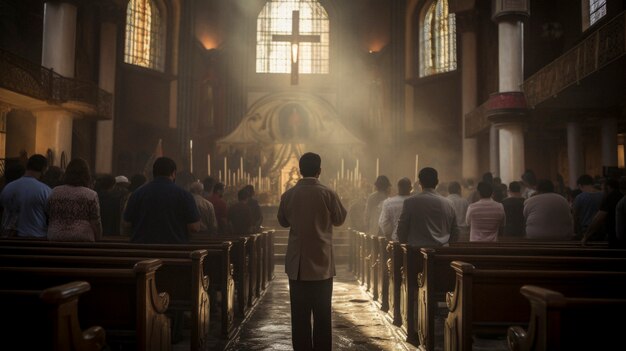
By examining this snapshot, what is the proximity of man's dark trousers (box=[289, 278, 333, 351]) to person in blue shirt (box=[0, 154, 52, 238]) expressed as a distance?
3.22 metres

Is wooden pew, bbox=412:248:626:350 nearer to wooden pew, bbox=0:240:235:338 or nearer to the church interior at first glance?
the church interior

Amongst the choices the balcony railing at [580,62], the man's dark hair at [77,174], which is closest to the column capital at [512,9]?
the balcony railing at [580,62]

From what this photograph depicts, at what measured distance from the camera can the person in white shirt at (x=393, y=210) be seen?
770 cm

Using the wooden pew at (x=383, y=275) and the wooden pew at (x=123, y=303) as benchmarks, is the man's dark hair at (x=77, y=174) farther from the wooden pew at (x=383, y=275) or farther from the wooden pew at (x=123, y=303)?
the wooden pew at (x=383, y=275)

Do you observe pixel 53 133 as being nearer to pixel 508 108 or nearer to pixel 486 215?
pixel 508 108

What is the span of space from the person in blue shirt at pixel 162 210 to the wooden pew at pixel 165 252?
0.82 feet

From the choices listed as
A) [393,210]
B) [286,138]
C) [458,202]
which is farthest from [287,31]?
[393,210]

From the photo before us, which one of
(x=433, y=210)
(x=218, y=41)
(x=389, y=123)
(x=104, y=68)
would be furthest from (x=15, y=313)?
(x=218, y=41)

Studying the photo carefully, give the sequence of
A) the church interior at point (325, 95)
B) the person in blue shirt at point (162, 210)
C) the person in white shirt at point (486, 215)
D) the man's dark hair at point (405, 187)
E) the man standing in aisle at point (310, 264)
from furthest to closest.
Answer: the church interior at point (325, 95) < the man's dark hair at point (405, 187) < the person in white shirt at point (486, 215) < the person in blue shirt at point (162, 210) < the man standing in aisle at point (310, 264)

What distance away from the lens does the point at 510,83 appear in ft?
49.6

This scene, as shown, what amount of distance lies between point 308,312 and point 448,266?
148cm

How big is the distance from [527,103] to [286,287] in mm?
8125

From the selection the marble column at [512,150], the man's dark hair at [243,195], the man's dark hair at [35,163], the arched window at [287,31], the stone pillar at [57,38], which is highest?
the arched window at [287,31]

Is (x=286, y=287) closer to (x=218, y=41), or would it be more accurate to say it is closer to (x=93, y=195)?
(x=93, y=195)
